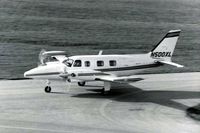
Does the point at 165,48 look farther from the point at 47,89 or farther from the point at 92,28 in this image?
the point at 92,28

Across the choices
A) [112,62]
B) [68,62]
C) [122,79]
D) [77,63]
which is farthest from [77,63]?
[122,79]

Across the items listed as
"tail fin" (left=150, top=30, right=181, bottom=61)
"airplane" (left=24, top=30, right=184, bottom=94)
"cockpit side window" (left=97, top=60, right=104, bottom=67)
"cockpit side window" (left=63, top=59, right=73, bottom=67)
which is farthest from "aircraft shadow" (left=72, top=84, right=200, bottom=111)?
"tail fin" (left=150, top=30, right=181, bottom=61)

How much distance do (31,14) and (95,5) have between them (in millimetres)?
13053

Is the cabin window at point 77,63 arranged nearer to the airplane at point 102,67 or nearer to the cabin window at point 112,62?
the airplane at point 102,67

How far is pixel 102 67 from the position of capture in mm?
31781

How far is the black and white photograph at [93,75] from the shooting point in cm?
2344

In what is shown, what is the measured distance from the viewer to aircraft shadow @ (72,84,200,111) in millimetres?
28984

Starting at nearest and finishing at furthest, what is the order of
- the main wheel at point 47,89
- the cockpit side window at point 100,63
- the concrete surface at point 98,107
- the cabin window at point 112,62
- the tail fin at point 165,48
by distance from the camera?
the concrete surface at point 98,107 < the main wheel at point 47,89 < the cockpit side window at point 100,63 < the cabin window at point 112,62 < the tail fin at point 165,48

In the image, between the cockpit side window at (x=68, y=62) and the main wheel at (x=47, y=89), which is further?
the main wheel at (x=47, y=89)

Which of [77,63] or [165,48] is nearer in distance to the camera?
[77,63]

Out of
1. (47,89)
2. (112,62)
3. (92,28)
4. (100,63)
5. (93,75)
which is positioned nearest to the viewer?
(93,75)

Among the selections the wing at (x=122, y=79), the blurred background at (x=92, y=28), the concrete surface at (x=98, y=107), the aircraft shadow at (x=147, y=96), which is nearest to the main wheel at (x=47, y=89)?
the concrete surface at (x=98, y=107)

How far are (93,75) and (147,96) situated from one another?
14.1 ft

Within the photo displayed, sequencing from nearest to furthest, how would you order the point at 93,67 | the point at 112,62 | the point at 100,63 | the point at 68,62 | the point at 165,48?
1. the point at 68,62
2. the point at 93,67
3. the point at 100,63
4. the point at 112,62
5. the point at 165,48
